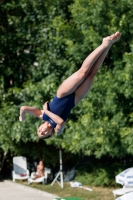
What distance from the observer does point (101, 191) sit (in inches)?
593

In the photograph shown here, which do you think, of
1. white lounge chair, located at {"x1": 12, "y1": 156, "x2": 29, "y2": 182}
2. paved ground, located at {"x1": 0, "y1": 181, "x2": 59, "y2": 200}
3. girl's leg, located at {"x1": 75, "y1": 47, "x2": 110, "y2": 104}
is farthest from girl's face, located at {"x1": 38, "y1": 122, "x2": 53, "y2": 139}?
white lounge chair, located at {"x1": 12, "y1": 156, "x2": 29, "y2": 182}

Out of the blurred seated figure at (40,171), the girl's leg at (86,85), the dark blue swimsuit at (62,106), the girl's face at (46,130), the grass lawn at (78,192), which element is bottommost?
the grass lawn at (78,192)

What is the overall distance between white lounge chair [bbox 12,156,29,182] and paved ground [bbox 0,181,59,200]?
0.32 metres

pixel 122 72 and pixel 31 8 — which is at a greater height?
pixel 31 8

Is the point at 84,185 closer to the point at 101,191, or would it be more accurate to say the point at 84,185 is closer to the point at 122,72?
the point at 101,191

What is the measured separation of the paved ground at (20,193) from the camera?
14.6m

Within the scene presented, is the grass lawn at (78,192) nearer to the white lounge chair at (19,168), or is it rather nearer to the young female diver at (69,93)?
the white lounge chair at (19,168)

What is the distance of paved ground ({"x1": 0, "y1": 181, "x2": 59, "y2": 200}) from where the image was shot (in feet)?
47.8

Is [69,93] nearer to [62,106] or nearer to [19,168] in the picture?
[62,106]

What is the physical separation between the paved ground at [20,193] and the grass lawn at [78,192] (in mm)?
302

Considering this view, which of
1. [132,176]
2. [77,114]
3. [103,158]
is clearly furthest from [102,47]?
[103,158]

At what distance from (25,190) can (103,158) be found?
107 inches

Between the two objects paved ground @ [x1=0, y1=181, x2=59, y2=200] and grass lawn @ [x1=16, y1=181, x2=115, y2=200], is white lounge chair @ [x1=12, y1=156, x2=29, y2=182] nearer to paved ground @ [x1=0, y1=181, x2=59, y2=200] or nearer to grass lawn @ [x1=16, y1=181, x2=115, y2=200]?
paved ground @ [x1=0, y1=181, x2=59, y2=200]

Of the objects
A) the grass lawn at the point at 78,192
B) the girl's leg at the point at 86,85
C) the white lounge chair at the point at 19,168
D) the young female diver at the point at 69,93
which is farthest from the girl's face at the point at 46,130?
the white lounge chair at the point at 19,168
